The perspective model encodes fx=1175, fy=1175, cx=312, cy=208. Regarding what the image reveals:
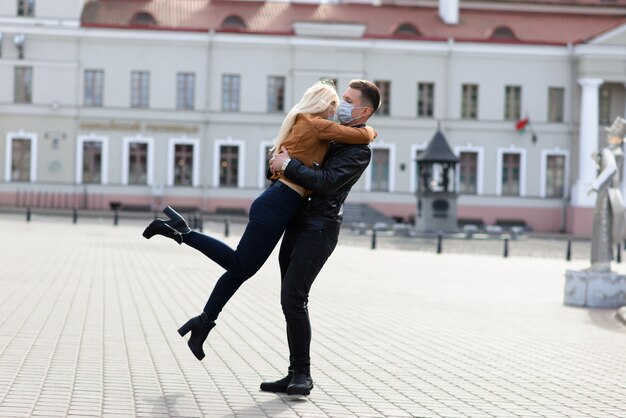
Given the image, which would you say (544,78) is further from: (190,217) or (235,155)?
(190,217)

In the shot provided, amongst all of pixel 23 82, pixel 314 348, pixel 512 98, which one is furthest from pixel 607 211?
pixel 23 82

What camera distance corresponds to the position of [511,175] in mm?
54812

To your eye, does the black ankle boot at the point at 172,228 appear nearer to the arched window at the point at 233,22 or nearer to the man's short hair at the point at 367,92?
the man's short hair at the point at 367,92

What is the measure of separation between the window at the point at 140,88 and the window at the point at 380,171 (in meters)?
10.7

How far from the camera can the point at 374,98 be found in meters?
7.94

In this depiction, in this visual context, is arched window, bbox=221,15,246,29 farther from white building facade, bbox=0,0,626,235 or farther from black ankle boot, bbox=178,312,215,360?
black ankle boot, bbox=178,312,215,360

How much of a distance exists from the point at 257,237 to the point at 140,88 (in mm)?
46648

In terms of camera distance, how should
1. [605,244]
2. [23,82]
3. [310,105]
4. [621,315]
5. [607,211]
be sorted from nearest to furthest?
[310,105] → [621,315] → [605,244] → [607,211] → [23,82]

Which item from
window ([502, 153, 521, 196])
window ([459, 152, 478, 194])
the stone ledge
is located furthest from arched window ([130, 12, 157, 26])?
the stone ledge

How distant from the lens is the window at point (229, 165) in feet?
176

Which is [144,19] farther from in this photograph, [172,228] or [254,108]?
[172,228]

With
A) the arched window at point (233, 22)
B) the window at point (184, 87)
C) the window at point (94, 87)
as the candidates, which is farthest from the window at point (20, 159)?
the arched window at point (233, 22)

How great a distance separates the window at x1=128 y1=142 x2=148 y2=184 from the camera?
175 ft

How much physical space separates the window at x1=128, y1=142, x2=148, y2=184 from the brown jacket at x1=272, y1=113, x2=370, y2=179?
151ft
